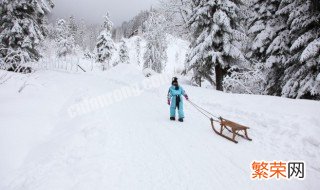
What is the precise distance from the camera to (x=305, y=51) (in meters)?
11.2

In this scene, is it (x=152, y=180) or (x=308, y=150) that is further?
(x=308, y=150)

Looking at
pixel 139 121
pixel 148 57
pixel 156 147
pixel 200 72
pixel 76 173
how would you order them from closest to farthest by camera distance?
pixel 76 173 → pixel 156 147 → pixel 139 121 → pixel 200 72 → pixel 148 57

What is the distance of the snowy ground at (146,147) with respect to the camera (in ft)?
16.5

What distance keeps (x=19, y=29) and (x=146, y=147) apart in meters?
20.2

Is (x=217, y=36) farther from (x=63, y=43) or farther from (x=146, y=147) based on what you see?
(x=63, y=43)

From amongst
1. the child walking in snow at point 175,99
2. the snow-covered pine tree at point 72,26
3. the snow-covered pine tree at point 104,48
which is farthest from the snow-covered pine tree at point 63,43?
the child walking in snow at point 175,99

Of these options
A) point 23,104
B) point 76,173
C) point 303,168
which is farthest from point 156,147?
point 23,104

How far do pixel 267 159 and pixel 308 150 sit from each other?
118 centimetres

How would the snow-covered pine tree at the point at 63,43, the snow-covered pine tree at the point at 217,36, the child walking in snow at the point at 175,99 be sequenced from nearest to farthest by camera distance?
the child walking in snow at the point at 175,99 < the snow-covered pine tree at the point at 217,36 < the snow-covered pine tree at the point at 63,43

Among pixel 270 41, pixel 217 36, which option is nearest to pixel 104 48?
pixel 217 36

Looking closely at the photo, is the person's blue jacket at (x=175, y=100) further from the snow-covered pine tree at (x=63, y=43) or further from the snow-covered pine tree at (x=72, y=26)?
the snow-covered pine tree at (x=72, y=26)

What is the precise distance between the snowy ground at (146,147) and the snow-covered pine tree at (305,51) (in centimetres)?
311

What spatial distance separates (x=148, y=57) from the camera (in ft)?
132

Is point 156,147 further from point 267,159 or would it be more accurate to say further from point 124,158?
point 267,159
